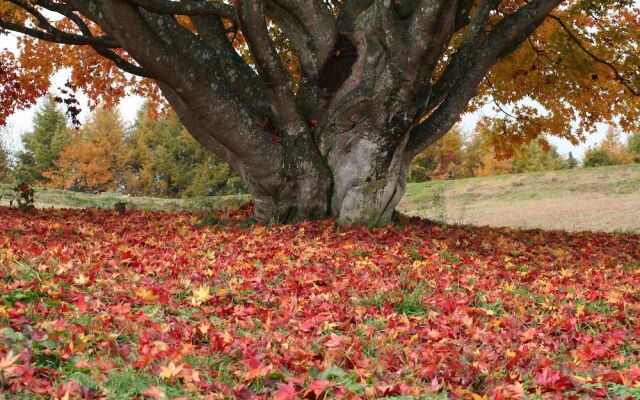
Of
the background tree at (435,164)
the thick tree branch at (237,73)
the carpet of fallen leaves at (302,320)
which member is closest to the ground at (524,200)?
the thick tree branch at (237,73)

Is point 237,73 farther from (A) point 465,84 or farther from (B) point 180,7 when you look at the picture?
(A) point 465,84

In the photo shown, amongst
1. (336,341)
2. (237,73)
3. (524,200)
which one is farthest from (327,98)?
(524,200)

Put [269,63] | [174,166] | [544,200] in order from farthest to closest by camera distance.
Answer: [174,166]
[544,200]
[269,63]

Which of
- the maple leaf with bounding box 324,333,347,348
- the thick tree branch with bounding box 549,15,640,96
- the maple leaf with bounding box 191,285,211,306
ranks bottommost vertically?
the maple leaf with bounding box 324,333,347,348

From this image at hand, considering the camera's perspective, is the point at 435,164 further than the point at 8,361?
Yes

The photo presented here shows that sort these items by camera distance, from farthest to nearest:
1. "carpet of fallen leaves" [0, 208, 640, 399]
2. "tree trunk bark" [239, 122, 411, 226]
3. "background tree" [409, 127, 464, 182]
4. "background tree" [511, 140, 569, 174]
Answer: "background tree" [409, 127, 464, 182], "background tree" [511, 140, 569, 174], "tree trunk bark" [239, 122, 411, 226], "carpet of fallen leaves" [0, 208, 640, 399]

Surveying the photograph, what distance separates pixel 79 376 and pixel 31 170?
4522cm

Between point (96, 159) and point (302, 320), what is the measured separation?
130 ft

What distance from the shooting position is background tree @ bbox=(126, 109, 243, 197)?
41.2 metres

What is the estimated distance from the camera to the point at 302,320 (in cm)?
378

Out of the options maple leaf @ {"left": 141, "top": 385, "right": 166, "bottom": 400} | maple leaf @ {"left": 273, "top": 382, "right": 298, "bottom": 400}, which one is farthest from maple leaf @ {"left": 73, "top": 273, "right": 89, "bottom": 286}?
maple leaf @ {"left": 273, "top": 382, "right": 298, "bottom": 400}

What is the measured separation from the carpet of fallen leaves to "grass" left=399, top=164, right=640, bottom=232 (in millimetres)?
10185

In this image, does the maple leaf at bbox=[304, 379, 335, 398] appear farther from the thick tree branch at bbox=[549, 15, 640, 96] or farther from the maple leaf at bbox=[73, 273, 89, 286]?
the thick tree branch at bbox=[549, 15, 640, 96]

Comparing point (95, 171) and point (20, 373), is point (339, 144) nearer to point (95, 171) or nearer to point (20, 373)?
point (20, 373)
